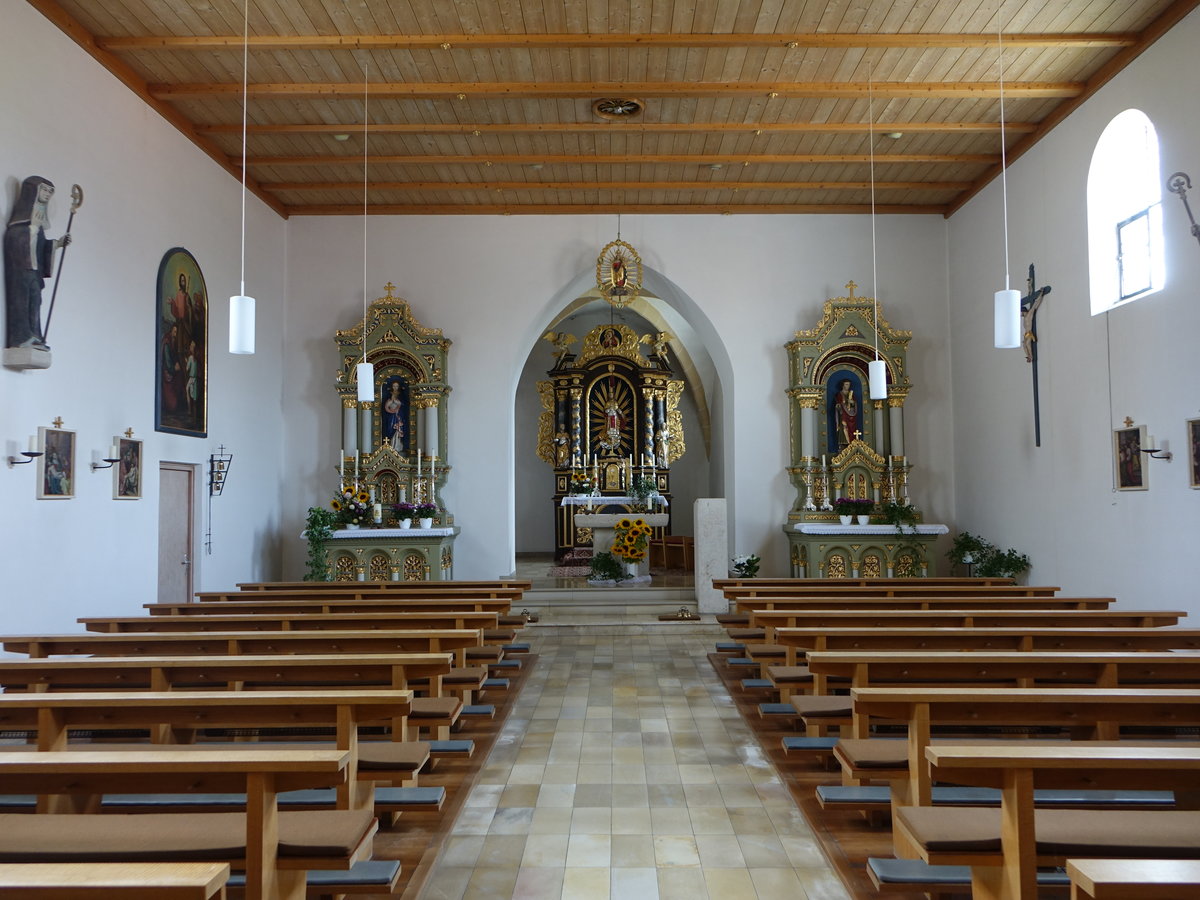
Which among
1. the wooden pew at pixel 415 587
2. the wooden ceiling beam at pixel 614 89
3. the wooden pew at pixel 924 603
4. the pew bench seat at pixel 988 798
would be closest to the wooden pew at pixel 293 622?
the wooden pew at pixel 415 587

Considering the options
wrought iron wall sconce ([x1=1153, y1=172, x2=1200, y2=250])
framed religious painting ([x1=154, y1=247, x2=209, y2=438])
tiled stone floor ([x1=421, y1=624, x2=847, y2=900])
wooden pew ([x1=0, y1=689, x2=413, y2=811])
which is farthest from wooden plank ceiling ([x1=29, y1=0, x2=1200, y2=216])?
wooden pew ([x1=0, y1=689, x2=413, y2=811])

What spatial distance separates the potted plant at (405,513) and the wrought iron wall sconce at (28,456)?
4856mm

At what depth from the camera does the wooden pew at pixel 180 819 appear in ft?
7.22

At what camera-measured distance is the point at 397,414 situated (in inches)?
470

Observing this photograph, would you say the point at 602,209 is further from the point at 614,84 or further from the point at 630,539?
the point at 630,539

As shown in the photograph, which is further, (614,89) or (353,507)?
(353,507)

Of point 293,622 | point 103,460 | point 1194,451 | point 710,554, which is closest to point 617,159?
point 710,554

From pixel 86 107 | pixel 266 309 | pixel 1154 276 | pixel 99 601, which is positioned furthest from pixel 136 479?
pixel 1154 276

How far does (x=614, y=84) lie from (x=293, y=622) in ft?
18.7

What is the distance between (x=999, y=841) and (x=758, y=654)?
3650mm

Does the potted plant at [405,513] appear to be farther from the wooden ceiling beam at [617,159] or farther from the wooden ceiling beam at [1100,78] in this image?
the wooden ceiling beam at [1100,78]

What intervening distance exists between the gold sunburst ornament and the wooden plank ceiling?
807mm

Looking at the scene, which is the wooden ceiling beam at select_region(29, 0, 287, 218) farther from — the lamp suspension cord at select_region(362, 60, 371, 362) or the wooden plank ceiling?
the lamp suspension cord at select_region(362, 60, 371, 362)

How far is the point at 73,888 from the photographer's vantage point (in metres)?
1.59
